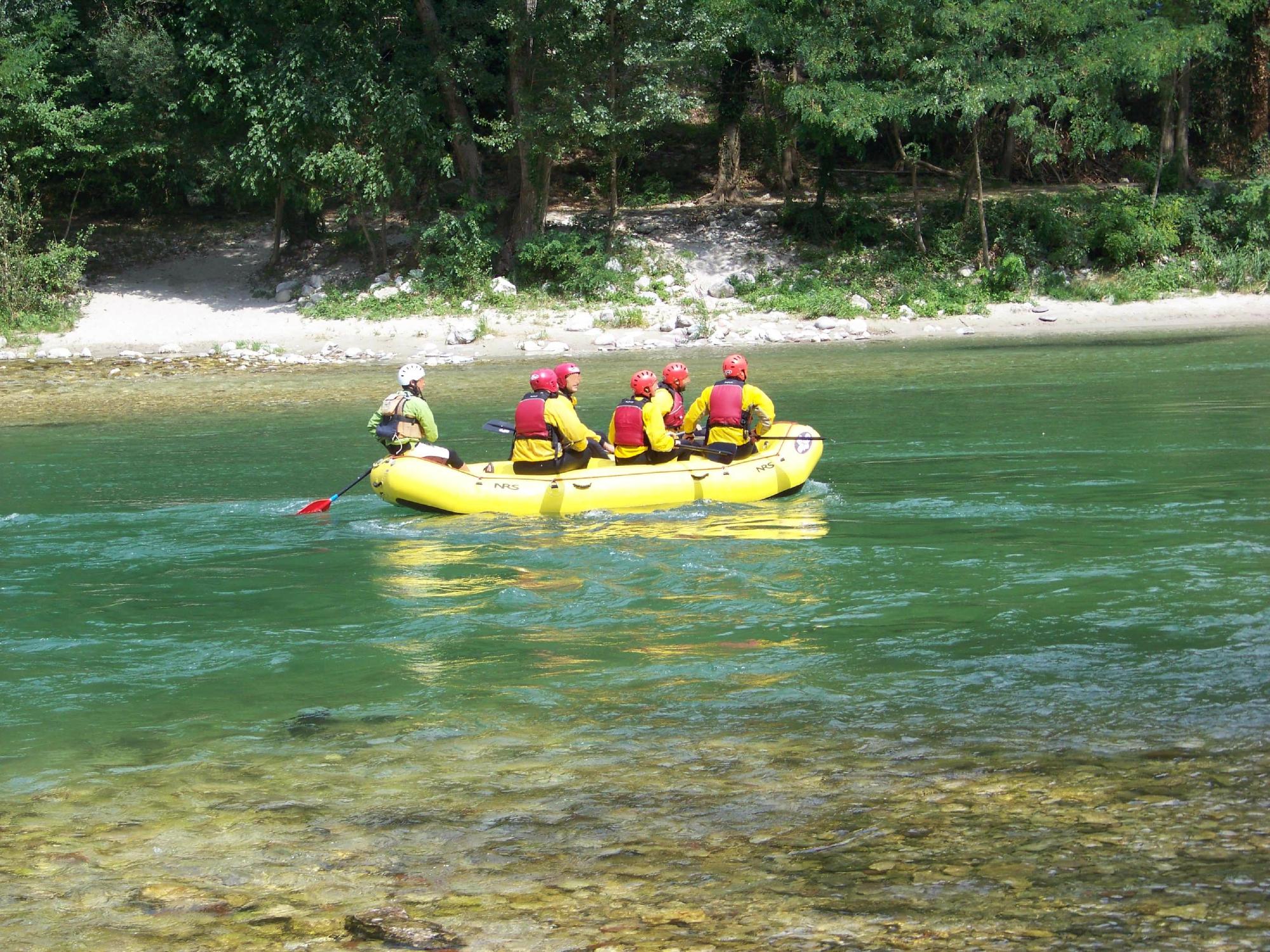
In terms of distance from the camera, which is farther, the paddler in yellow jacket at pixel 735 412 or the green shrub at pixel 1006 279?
the green shrub at pixel 1006 279

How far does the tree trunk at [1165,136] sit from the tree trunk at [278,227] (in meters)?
16.9

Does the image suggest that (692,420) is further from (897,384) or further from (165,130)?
(165,130)

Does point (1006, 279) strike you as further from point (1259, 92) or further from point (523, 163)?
point (523, 163)

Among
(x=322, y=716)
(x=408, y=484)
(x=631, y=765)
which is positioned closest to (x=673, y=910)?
(x=631, y=765)

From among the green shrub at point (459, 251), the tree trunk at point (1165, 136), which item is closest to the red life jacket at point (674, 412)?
the green shrub at point (459, 251)

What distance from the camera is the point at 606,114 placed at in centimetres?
2277

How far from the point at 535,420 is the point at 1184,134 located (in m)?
21.5

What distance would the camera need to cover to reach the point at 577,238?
24.8 meters

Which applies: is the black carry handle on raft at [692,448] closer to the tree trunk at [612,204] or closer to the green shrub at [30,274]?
the tree trunk at [612,204]

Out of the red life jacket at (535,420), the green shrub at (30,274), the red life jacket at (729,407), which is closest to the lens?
the red life jacket at (535,420)

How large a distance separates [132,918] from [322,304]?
826 inches

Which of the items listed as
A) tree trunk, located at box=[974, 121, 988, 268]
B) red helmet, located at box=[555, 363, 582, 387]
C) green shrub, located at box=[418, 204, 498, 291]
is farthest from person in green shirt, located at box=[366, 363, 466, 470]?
tree trunk, located at box=[974, 121, 988, 268]

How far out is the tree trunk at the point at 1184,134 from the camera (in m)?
26.2

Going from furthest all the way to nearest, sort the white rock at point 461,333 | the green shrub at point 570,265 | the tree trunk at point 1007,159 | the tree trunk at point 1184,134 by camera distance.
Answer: the tree trunk at point 1007,159
the tree trunk at point 1184,134
the green shrub at point 570,265
the white rock at point 461,333
